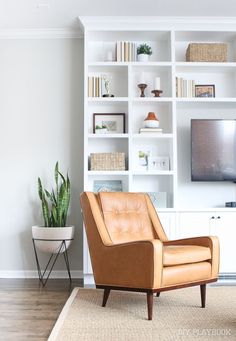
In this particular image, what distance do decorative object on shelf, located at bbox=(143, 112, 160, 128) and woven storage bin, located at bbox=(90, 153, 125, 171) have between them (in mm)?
395

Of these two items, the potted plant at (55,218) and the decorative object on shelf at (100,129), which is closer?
the potted plant at (55,218)

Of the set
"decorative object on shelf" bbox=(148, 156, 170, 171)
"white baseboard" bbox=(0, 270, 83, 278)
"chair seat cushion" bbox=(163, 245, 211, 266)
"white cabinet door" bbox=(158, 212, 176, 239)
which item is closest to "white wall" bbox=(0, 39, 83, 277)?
"white baseboard" bbox=(0, 270, 83, 278)

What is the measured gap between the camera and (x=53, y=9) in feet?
12.2

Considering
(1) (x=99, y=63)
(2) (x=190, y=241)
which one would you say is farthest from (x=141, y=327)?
(1) (x=99, y=63)

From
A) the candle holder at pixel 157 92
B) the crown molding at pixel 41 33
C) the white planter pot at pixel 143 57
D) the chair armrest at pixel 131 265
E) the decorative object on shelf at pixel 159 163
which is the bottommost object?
the chair armrest at pixel 131 265

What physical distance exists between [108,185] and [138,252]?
1591mm

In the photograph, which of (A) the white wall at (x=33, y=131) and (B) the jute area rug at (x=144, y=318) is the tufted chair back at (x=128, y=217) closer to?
(B) the jute area rug at (x=144, y=318)

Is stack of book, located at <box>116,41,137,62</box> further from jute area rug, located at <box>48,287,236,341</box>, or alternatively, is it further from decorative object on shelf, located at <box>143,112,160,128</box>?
jute area rug, located at <box>48,287,236,341</box>

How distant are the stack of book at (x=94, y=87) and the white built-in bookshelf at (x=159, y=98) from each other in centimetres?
1

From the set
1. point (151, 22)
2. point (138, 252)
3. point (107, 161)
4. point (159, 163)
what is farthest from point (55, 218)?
point (151, 22)

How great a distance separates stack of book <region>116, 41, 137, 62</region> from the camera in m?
3.96

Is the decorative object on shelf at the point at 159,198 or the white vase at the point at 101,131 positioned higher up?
the white vase at the point at 101,131

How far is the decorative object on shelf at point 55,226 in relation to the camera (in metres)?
3.59

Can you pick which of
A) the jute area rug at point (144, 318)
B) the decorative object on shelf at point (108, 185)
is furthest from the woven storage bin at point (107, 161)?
the jute area rug at point (144, 318)
